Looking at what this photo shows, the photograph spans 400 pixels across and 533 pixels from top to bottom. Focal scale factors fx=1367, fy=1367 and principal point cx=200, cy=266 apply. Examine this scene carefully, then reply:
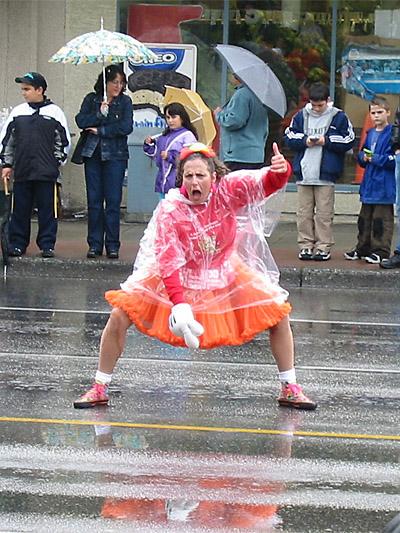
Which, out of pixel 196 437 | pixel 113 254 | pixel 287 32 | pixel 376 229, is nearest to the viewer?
pixel 196 437

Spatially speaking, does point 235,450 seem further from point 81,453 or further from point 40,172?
point 40,172

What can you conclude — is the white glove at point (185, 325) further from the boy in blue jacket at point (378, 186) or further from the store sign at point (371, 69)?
the store sign at point (371, 69)

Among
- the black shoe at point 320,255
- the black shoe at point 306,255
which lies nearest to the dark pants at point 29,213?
the black shoe at point 306,255

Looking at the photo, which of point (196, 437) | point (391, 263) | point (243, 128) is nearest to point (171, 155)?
point (243, 128)

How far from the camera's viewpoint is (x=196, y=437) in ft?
24.7

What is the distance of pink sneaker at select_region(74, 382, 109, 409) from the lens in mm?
8164

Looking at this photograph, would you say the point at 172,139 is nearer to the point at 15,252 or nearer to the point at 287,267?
the point at 287,267

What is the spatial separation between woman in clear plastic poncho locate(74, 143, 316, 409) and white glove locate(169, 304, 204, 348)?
5.9 inches

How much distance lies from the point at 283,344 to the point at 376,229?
6424mm

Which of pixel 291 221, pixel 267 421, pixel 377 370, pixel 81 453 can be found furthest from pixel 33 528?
pixel 291 221

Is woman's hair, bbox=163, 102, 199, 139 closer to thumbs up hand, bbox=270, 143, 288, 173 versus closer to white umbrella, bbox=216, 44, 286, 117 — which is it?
white umbrella, bbox=216, 44, 286, 117

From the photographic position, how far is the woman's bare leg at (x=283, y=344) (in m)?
8.20

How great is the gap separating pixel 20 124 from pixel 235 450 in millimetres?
7644

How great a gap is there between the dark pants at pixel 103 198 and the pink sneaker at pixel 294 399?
650 centimetres
